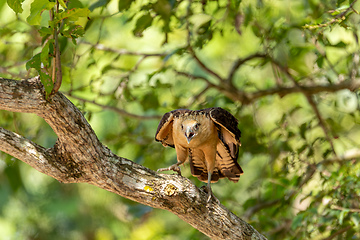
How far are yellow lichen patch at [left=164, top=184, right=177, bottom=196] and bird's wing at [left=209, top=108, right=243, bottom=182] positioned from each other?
0.76 metres

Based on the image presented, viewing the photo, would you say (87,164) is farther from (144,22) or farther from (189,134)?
(144,22)

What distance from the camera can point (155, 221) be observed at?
1138 centimetres

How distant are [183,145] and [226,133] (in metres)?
0.39

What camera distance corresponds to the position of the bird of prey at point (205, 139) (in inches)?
141

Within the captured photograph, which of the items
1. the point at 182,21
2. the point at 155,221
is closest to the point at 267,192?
the point at 182,21

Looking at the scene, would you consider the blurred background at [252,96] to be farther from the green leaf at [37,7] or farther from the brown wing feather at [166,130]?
the brown wing feather at [166,130]

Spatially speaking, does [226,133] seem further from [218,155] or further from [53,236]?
[53,236]

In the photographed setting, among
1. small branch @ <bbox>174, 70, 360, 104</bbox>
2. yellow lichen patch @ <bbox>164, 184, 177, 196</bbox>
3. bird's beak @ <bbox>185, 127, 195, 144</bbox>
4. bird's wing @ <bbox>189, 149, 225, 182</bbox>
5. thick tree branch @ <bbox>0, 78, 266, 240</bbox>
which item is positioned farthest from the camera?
small branch @ <bbox>174, 70, 360, 104</bbox>

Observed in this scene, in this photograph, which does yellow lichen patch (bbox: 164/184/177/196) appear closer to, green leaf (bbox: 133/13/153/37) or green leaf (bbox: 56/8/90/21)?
green leaf (bbox: 56/8/90/21)

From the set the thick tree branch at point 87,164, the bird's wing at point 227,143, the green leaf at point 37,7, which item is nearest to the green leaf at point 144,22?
the bird's wing at point 227,143

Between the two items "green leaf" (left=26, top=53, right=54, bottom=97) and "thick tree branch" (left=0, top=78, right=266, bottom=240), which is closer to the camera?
"green leaf" (left=26, top=53, right=54, bottom=97)

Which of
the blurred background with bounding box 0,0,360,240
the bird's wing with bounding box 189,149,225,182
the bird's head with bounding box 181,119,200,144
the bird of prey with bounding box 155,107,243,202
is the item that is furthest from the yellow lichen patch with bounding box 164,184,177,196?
the blurred background with bounding box 0,0,360,240

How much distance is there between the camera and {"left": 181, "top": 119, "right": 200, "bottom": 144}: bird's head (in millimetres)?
3498

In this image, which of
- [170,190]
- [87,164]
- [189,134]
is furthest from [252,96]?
[87,164]
